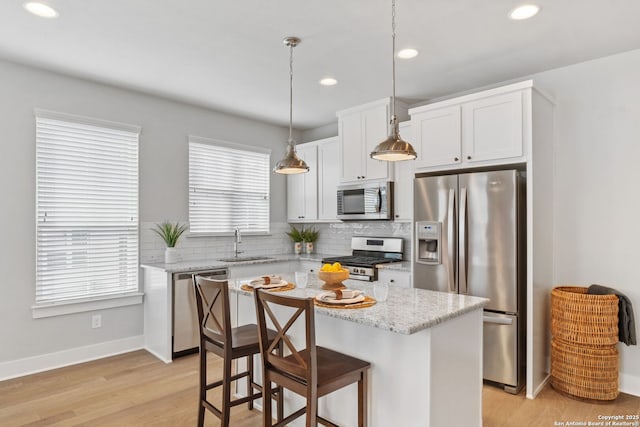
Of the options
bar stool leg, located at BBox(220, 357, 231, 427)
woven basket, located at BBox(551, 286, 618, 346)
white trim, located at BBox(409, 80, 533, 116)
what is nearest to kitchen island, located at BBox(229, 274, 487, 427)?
bar stool leg, located at BBox(220, 357, 231, 427)

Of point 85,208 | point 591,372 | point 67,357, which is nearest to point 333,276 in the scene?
point 591,372

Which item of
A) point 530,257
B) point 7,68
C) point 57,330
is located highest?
point 7,68

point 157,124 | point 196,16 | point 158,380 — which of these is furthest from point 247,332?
point 157,124

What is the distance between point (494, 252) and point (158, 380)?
3.01 meters

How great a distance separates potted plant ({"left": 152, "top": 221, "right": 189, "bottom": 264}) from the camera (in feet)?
13.8

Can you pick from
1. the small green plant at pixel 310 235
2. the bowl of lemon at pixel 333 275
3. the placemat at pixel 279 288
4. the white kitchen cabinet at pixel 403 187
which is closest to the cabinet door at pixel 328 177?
the small green plant at pixel 310 235

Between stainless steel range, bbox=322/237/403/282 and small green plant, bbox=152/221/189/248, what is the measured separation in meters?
1.66

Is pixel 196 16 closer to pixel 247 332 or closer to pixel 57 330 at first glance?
pixel 247 332

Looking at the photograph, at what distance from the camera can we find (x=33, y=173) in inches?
139

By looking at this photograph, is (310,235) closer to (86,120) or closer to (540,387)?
(86,120)

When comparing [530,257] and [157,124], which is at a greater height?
[157,124]

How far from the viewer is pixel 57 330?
3.67 metres

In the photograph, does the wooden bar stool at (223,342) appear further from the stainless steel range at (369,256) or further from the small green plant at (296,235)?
the small green plant at (296,235)

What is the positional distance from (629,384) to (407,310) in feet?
8.06
